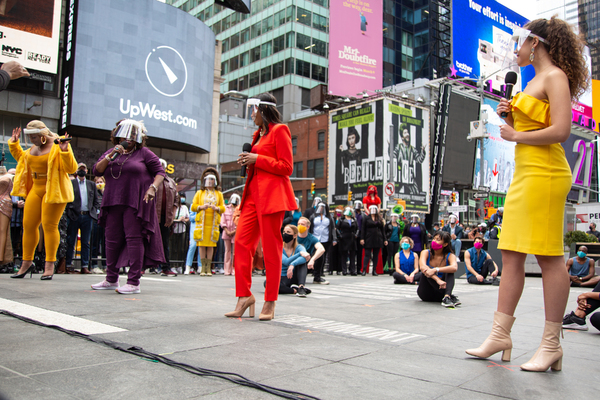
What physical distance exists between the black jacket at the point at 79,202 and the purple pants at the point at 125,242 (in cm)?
417

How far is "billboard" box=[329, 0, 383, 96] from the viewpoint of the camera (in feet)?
133

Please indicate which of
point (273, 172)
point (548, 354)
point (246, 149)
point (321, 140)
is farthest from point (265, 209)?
point (321, 140)

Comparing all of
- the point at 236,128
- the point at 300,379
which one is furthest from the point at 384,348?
the point at 236,128

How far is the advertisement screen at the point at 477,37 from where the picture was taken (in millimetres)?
45250

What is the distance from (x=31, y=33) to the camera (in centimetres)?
2275

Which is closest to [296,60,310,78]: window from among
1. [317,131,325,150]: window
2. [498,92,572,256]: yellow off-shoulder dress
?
[317,131,325,150]: window

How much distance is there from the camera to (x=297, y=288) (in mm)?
7262

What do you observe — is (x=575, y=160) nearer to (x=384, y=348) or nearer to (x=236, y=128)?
(x=236, y=128)

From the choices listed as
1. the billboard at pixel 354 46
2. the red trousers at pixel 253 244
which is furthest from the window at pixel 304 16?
the red trousers at pixel 253 244

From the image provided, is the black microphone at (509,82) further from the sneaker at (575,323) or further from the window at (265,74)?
the window at (265,74)

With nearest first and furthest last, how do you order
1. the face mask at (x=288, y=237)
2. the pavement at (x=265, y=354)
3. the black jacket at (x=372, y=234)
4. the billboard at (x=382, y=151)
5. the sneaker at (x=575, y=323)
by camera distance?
1. the pavement at (x=265, y=354)
2. the sneaker at (x=575, y=323)
3. the face mask at (x=288, y=237)
4. the black jacket at (x=372, y=234)
5. the billboard at (x=382, y=151)

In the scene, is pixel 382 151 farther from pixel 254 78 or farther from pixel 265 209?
pixel 265 209

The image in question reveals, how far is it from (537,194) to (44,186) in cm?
634

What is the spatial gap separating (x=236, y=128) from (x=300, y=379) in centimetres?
5467
